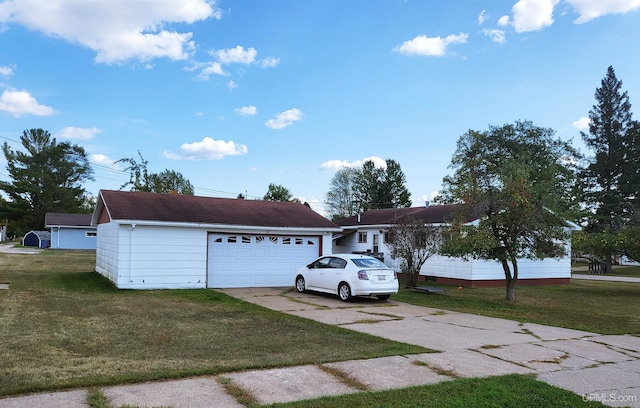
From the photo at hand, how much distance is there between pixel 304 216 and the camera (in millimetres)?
20484

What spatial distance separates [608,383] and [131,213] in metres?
14.0

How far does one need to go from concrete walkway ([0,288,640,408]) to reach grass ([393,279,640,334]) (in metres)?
1.38

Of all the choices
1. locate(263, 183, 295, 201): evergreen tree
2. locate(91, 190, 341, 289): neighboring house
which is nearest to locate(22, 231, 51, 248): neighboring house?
locate(263, 183, 295, 201): evergreen tree

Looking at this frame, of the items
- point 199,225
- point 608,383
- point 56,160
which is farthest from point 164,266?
point 56,160

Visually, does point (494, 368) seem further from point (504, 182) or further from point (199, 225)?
point (199, 225)

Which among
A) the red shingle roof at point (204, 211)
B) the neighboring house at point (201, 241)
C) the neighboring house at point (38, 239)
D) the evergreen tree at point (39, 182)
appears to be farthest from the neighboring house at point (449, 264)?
the evergreen tree at point (39, 182)

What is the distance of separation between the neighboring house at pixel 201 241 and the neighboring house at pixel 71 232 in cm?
2859

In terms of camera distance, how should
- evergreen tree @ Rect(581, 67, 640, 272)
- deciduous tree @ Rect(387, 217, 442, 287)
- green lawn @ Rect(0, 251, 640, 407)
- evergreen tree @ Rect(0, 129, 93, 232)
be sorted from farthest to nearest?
evergreen tree @ Rect(0, 129, 93, 232)
evergreen tree @ Rect(581, 67, 640, 272)
deciduous tree @ Rect(387, 217, 442, 287)
green lawn @ Rect(0, 251, 640, 407)

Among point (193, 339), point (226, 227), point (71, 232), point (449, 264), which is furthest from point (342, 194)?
point (193, 339)

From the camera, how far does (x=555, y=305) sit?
1584cm

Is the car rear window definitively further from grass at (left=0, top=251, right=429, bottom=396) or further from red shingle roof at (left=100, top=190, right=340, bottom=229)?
red shingle roof at (left=100, top=190, right=340, bottom=229)

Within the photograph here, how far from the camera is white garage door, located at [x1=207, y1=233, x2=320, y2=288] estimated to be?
690 inches

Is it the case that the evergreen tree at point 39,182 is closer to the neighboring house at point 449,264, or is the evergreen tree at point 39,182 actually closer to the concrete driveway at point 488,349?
the neighboring house at point 449,264

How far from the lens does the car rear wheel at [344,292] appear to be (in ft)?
46.6
